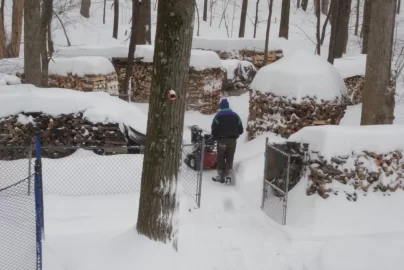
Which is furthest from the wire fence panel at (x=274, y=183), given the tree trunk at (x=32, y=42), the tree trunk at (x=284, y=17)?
the tree trunk at (x=284, y=17)

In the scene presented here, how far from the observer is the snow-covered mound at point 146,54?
53.0 feet

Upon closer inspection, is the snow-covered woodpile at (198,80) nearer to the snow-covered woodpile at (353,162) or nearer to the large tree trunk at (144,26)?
the large tree trunk at (144,26)

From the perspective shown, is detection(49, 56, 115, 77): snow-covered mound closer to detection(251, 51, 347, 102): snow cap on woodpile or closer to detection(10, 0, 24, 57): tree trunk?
detection(251, 51, 347, 102): snow cap on woodpile

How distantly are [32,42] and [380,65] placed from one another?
8150mm

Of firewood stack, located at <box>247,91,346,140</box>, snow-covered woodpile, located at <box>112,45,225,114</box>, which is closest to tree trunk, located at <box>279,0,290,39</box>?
snow-covered woodpile, located at <box>112,45,225,114</box>

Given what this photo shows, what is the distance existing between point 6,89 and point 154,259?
22.7ft

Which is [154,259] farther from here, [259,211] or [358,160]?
[358,160]

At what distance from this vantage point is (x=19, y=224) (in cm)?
689

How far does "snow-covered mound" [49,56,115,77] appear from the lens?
600 inches

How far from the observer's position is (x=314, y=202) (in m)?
8.06

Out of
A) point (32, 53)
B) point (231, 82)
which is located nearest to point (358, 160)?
point (32, 53)

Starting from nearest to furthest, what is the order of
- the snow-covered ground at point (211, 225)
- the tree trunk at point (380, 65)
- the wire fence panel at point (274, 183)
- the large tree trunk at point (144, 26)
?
the snow-covered ground at point (211, 225) < the wire fence panel at point (274, 183) < the tree trunk at point (380, 65) < the large tree trunk at point (144, 26)

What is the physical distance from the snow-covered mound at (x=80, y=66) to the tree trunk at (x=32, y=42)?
2.71 meters

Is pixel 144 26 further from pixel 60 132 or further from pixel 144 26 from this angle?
pixel 60 132
